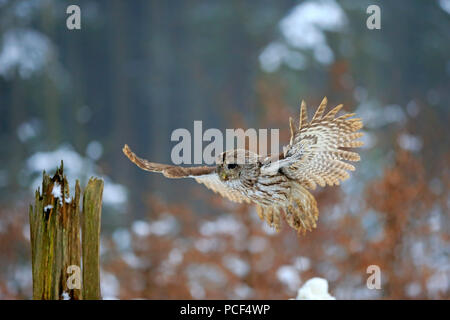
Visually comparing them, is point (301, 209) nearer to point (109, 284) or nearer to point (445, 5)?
point (109, 284)

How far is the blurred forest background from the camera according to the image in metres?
4.54

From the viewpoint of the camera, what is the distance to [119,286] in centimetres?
498

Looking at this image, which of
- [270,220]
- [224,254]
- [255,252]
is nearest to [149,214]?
[224,254]

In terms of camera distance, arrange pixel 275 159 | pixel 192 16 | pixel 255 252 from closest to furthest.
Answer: pixel 275 159
pixel 255 252
pixel 192 16

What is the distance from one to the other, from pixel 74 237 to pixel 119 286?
124 inches

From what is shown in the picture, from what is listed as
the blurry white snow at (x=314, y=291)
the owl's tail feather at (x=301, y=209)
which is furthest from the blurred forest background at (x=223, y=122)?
the owl's tail feather at (x=301, y=209)

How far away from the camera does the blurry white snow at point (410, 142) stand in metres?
4.86

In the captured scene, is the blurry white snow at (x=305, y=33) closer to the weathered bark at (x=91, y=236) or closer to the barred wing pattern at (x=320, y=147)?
the barred wing pattern at (x=320, y=147)

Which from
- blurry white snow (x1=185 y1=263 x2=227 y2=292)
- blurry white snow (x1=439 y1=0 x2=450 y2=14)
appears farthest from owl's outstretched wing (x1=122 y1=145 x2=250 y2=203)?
blurry white snow (x1=439 y1=0 x2=450 y2=14)

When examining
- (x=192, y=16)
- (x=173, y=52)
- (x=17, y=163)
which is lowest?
(x=17, y=163)

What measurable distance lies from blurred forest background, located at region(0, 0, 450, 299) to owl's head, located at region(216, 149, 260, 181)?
2.21m

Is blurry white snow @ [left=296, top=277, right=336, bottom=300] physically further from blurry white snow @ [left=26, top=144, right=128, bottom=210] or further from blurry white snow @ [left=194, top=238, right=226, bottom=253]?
blurry white snow @ [left=26, top=144, right=128, bottom=210]

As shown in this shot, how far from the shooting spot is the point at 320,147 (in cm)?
204
